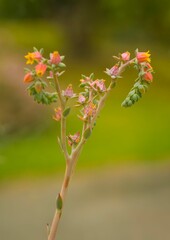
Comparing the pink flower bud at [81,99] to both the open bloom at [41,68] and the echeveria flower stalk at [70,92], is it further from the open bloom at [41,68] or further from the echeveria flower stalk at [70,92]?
the open bloom at [41,68]

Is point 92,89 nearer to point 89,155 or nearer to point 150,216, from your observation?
point 150,216

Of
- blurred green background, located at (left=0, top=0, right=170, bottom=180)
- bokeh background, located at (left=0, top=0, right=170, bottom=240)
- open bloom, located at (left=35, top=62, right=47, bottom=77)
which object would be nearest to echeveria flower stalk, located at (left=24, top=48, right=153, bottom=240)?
open bloom, located at (left=35, top=62, right=47, bottom=77)

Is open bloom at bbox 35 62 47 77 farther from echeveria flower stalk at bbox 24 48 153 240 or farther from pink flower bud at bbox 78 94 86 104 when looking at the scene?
pink flower bud at bbox 78 94 86 104

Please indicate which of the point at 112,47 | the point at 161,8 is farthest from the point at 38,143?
the point at 112,47

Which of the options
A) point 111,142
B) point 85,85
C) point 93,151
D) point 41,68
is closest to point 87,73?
point 111,142

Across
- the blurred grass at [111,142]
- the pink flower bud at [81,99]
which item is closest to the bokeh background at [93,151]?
the blurred grass at [111,142]

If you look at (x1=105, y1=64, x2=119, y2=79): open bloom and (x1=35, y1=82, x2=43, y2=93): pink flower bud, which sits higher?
(x1=105, y1=64, x2=119, y2=79): open bloom
